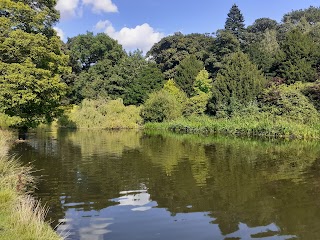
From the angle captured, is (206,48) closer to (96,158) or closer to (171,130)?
(171,130)

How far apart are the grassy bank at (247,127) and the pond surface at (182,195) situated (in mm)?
9935

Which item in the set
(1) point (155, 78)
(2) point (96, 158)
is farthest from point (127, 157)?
(1) point (155, 78)

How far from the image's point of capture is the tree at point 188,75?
52125mm

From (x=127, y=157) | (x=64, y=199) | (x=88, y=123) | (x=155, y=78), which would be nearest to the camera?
(x=64, y=199)

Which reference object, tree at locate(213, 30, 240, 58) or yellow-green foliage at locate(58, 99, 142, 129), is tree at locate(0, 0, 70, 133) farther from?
tree at locate(213, 30, 240, 58)

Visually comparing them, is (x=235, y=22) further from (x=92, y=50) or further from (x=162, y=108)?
(x=162, y=108)

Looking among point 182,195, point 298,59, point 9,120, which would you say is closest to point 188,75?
point 298,59

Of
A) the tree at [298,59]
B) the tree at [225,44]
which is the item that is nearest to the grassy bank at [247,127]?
the tree at [298,59]

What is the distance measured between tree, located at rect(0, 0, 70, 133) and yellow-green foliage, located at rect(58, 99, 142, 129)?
61.2 ft

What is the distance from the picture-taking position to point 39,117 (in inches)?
1008

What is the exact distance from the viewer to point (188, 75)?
5225 centimetres

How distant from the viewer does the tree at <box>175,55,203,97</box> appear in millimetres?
52125

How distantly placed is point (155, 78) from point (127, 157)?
35708 mm

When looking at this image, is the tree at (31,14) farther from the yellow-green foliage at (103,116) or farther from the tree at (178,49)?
the tree at (178,49)
